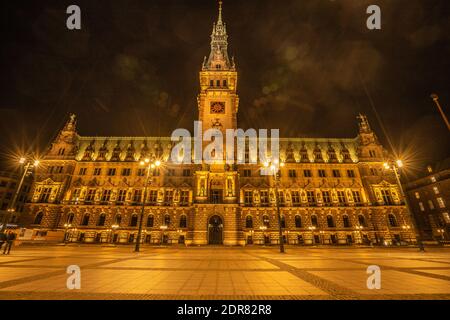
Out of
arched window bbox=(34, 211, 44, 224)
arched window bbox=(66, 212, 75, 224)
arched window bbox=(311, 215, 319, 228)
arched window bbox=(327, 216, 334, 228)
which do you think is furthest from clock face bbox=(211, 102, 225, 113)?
arched window bbox=(34, 211, 44, 224)

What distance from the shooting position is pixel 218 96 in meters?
49.2

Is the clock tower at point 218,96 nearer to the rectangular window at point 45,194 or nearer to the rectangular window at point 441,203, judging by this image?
the rectangular window at point 45,194

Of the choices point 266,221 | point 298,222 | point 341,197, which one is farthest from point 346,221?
point 266,221

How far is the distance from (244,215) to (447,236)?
47.2 m

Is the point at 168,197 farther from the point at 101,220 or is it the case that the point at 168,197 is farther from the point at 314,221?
the point at 314,221

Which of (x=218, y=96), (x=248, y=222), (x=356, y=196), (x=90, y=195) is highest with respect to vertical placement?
(x=218, y=96)

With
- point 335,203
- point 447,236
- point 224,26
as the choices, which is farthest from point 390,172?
point 224,26

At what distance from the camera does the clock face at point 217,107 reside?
4794 cm

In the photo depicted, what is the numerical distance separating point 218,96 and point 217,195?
23.0m

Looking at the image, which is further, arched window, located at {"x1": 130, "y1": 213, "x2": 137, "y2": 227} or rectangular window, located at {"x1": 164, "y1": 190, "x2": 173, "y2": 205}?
rectangular window, located at {"x1": 164, "y1": 190, "x2": 173, "y2": 205}

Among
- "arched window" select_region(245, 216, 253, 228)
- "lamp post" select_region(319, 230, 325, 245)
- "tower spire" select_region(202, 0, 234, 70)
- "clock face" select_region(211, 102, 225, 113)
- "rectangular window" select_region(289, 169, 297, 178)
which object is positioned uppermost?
"tower spire" select_region(202, 0, 234, 70)

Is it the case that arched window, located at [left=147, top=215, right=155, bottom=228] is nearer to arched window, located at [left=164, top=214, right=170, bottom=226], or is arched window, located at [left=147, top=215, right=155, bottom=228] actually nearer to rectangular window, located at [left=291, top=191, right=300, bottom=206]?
arched window, located at [left=164, top=214, right=170, bottom=226]

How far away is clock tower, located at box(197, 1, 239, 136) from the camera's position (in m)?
46.8
